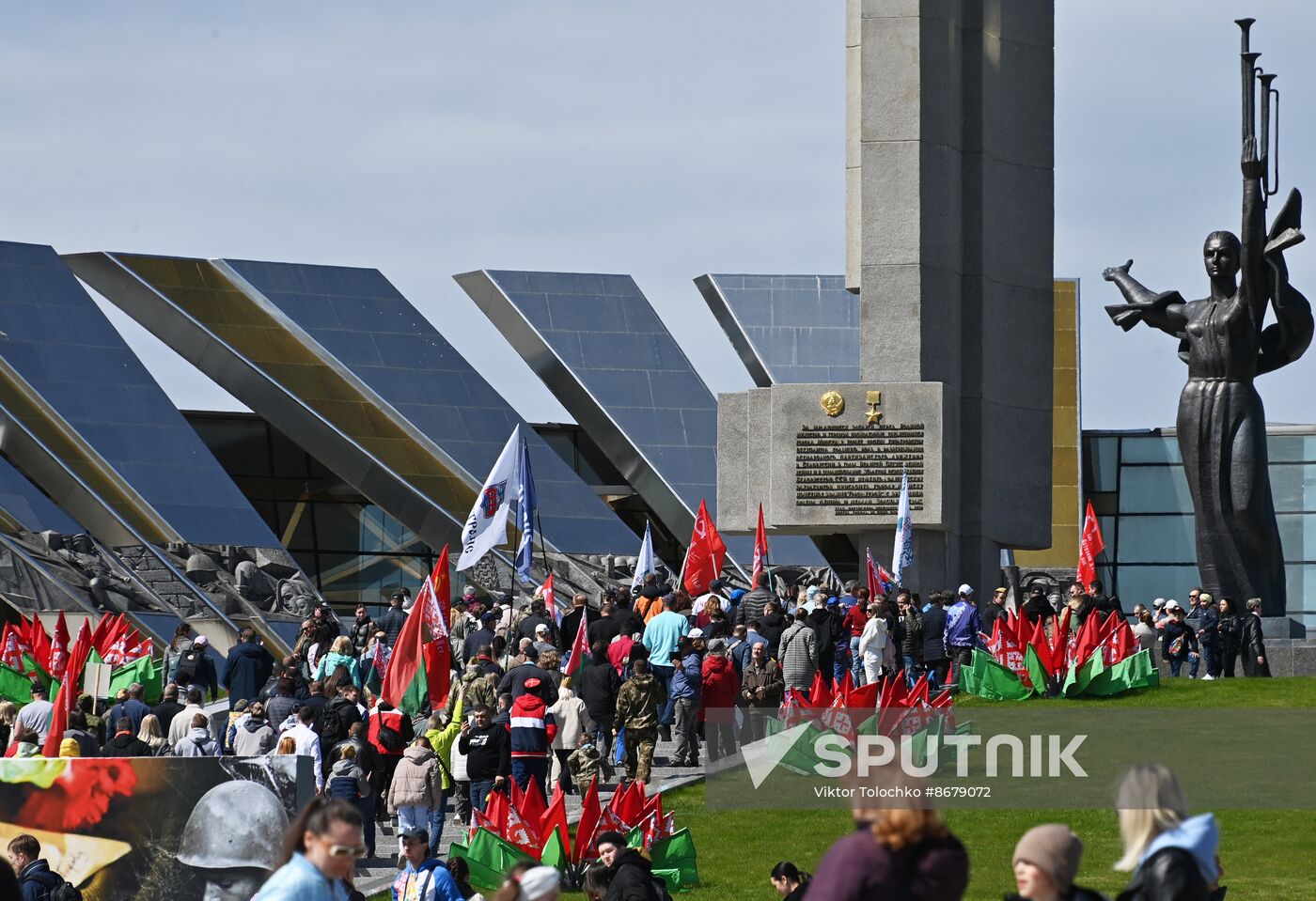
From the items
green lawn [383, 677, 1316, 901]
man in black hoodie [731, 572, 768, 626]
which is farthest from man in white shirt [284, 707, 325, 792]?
man in black hoodie [731, 572, 768, 626]

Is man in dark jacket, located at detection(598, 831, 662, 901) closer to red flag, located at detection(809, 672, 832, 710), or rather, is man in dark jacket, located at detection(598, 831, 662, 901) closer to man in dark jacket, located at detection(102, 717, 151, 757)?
red flag, located at detection(809, 672, 832, 710)

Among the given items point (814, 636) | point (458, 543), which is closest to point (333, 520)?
point (458, 543)

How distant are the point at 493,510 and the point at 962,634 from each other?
461 cm

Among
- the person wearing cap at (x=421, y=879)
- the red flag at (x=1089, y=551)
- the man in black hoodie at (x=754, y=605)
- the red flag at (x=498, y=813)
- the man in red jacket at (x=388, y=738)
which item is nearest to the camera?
the person wearing cap at (x=421, y=879)

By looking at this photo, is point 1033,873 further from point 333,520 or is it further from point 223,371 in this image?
point 333,520

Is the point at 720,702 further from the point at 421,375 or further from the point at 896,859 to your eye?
the point at 421,375

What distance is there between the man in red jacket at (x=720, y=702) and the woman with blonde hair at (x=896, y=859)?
11.6m

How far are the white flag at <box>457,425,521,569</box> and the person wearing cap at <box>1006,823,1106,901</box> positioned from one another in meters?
16.0

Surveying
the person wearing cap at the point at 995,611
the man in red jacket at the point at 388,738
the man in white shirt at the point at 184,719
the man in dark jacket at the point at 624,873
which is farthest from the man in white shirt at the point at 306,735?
the person wearing cap at the point at 995,611

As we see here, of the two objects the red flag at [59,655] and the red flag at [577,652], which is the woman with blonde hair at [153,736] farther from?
the red flag at [59,655]

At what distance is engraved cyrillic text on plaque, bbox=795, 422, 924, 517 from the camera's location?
23250 millimetres

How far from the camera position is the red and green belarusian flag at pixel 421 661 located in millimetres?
17219

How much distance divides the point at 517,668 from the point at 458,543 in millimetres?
18118

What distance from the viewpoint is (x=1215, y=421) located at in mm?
22359
